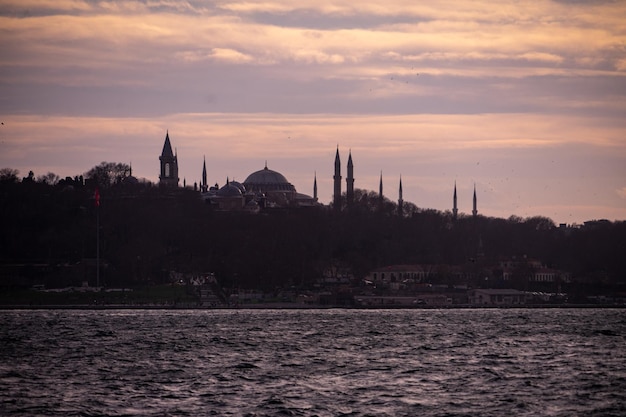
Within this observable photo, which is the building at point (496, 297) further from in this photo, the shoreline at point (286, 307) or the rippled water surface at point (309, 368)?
the rippled water surface at point (309, 368)

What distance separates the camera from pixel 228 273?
16212 centimetres

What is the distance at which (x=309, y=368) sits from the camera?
2672 inches

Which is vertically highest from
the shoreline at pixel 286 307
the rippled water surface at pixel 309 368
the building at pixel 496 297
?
the building at pixel 496 297

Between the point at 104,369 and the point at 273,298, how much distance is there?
285ft

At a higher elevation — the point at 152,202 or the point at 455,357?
the point at 152,202

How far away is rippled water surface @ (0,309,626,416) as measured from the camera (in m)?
53.4

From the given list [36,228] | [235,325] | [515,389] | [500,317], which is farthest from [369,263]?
[515,389]

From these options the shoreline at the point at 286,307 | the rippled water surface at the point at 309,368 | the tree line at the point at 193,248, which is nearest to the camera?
the rippled water surface at the point at 309,368

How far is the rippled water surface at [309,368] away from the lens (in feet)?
175

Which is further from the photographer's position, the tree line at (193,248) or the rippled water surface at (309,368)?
the tree line at (193,248)

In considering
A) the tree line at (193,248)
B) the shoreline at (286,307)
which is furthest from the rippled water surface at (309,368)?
the tree line at (193,248)

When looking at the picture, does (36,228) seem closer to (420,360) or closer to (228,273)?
(228,273)

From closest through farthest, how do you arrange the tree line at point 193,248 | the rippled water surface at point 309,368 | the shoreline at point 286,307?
the rippled water surface at point 309,368 → the shoreline at point 286,307 → the tree line at point 193,248

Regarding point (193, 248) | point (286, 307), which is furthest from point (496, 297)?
point (193, 248)
